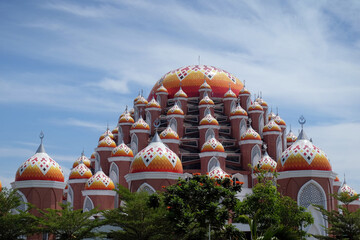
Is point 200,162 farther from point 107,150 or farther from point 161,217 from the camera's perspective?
point 161,217

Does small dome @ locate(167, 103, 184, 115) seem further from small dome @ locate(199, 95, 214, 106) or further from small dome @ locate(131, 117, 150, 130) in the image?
small dome @ locate(131, 117, 150, 130)

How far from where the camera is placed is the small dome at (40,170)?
1332 inches

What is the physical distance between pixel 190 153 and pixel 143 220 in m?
21.6

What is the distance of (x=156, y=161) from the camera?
32812 mm

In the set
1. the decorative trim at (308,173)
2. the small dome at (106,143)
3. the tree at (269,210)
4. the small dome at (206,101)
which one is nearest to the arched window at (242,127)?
the small dome at (206,101)

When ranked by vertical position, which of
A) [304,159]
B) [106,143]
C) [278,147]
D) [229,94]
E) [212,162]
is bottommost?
[304,159]

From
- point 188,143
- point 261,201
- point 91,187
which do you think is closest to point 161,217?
point 261,201

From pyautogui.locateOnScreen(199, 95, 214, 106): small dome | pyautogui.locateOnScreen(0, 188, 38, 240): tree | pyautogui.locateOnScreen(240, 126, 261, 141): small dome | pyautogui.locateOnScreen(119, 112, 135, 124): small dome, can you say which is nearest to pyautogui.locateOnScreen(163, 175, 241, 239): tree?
pyautogui.locateOnScreen(0, 188, 38, 240): tree

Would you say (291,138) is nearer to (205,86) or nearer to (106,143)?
(205,86)

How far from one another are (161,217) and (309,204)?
38.3 ft

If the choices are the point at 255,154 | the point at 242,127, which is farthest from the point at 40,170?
the point at 242,127

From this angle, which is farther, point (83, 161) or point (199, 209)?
point (83, 161)

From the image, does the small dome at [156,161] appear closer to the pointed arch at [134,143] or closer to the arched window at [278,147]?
the pointed arch at [134,143]

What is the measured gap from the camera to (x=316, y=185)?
32406 millimetres
